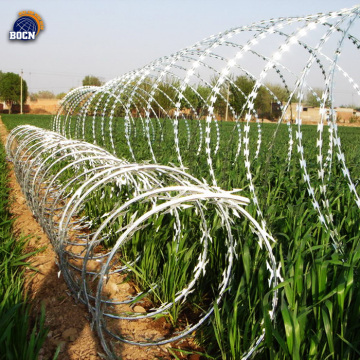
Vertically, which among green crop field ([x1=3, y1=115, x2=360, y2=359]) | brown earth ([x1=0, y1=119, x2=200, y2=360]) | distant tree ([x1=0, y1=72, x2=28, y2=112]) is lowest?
brown earth ([x1=0, y1=119, x2=200, y2=360])

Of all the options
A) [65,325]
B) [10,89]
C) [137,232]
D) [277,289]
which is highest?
[10,89]

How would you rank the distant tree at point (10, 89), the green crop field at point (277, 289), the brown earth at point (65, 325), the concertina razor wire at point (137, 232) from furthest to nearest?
the distant tree at point (10, 89), the brown earth at point (65, 325), the concertina razor wire at point (137, 232), the green crop field at point (277, 289)

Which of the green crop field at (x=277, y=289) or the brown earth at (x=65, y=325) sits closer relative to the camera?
the green crop field at (x=277, y=289)

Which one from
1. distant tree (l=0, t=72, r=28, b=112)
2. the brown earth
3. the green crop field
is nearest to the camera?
the green crop field

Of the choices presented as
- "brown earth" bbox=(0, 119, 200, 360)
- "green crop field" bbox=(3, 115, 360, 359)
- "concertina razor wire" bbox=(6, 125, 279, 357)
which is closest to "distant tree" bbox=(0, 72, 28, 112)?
"concertina razor wire" bbox=(6, 125, 279, 357)

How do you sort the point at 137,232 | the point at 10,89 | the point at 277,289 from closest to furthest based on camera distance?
A: the point at 277,289 < the point at 137,232 < the point at 10,89

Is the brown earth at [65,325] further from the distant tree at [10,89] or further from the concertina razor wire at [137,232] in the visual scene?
the distant tree at [10,89]

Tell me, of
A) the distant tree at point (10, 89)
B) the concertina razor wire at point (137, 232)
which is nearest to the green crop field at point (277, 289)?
the concertina razor wire at point (137, 232)

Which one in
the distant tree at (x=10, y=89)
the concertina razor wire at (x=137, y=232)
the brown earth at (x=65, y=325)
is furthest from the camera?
the distant tree at (x=10, y=89)

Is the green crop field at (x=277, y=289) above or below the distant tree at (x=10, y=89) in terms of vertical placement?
below

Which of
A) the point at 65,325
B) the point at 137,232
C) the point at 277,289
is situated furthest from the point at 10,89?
the point at 277,289

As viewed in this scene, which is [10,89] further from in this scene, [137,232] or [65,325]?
[65,325]

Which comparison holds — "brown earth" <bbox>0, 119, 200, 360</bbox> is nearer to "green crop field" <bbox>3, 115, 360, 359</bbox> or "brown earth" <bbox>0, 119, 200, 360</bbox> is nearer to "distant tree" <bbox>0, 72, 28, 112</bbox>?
"green crop field" <bbox>3, 115, 360, 359</bbox>

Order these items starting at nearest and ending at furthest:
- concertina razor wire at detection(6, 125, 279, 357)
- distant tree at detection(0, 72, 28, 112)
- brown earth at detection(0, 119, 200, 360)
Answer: concertina razor wire at detection(6, 125, 279, 357) < brown earth at detection(0, 119, 200, 360) < distant tree at detection(0, 72, 28, 112)
